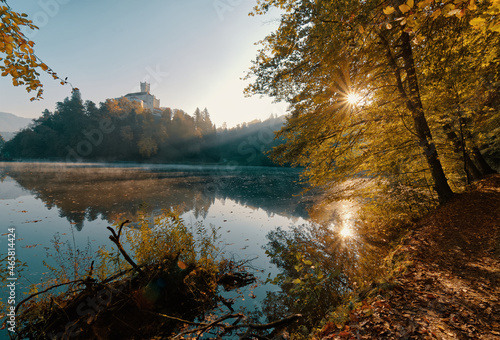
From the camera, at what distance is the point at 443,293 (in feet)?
10.00

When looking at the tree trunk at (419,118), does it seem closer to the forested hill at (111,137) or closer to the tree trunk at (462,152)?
the tree trunk at (462,152)

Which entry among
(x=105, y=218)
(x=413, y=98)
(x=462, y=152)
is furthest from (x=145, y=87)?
(x=462, y=152)

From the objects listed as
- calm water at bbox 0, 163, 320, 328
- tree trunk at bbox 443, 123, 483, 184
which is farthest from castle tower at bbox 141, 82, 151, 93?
tree trunk at bbox 443, 123, 483, 184

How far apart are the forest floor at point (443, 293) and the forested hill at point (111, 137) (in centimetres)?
6029

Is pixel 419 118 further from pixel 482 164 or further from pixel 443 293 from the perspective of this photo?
pixel 482 164

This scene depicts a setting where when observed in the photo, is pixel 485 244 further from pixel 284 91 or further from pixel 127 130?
pixel 127 130

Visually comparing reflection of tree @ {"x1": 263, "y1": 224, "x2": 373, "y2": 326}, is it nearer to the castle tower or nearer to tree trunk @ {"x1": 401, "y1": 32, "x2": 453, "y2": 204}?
tree trunk @ {"x1": 401, "y1": 32, "x2": 453, "y2": 204}

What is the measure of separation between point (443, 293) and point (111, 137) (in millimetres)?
87888

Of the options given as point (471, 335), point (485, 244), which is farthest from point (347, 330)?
point (485, 244)

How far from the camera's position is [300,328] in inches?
148

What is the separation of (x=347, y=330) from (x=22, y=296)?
21.9 ft

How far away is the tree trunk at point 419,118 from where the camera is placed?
19.7 ft

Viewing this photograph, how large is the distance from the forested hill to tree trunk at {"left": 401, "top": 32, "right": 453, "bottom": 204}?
58132 millimetres

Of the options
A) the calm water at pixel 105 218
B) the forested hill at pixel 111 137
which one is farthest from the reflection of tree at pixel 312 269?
the forested hill at pixel 111 137
